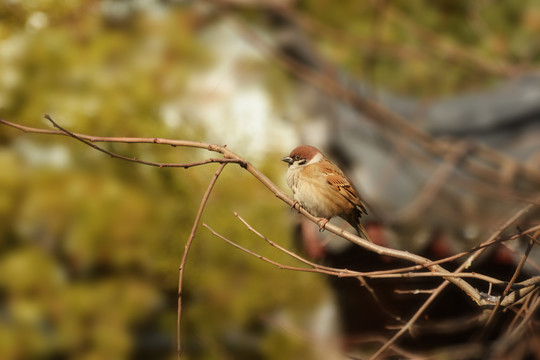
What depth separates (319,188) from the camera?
1.87 m

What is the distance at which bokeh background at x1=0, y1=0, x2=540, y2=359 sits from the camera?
3244 mm

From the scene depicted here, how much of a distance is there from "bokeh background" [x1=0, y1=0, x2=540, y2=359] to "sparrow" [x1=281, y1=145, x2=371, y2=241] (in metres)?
1.38

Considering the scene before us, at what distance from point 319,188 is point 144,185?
1751 mm

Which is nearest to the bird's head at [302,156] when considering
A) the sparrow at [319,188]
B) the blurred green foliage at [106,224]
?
the sparrow at [319,188]

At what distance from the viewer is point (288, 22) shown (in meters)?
3.68

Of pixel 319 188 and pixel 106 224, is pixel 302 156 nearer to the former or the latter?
pixel 319 188

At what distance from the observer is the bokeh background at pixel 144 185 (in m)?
3.24

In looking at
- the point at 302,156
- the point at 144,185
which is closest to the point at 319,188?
the point at 302,156

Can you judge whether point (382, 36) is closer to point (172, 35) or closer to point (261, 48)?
point (261, 48)

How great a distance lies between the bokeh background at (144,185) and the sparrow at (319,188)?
138cm

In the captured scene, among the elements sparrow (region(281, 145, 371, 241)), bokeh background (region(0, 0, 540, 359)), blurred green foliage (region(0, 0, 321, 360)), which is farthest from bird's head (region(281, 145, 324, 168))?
blurred green foliage (region(0, 0, 321, 360))

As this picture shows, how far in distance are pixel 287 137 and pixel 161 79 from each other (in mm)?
818

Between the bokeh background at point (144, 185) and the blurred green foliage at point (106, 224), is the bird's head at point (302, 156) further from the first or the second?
the blurred green foliage at point (106, 224)

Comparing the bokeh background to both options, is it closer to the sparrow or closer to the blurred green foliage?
the blurred green foliage
